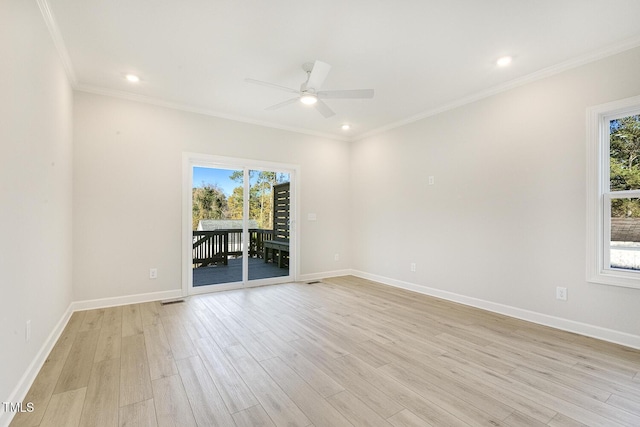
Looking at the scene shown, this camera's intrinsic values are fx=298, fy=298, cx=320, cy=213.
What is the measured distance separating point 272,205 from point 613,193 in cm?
440

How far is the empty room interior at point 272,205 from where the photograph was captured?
1.92m

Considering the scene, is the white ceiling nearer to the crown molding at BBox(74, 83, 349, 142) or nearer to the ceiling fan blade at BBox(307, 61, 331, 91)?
the crown molding at BBox(74, 83, 349, 142)

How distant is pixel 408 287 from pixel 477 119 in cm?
264

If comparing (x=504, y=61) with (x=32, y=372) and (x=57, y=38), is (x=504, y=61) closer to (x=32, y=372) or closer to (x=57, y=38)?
(x=57, y=38)

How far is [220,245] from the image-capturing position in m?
4.93

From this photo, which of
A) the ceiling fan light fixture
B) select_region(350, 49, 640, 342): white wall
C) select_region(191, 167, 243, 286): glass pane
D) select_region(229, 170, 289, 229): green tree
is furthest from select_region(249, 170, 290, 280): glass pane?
the ceiling fan light fixture

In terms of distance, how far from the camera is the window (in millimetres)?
2787

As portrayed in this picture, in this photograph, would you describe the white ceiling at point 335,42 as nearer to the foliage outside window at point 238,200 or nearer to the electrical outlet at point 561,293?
the foliage outside window at point 238,200

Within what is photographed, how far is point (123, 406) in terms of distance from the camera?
71.5 inches

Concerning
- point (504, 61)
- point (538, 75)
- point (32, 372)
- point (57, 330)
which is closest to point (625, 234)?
point (538, 75)

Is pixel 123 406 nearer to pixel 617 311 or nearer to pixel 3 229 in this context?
pixel 3 229

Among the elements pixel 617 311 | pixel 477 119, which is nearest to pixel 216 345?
pixel 617 311

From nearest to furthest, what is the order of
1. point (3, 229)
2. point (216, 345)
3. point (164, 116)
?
point (3, 229), point (216, 345), point (164, 116)

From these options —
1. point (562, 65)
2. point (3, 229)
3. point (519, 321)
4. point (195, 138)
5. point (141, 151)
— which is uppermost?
point (562, 65)
